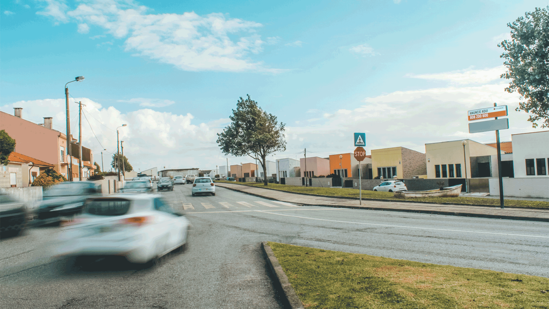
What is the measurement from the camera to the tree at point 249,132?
4316 centimetres

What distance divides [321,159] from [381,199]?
4274 cm

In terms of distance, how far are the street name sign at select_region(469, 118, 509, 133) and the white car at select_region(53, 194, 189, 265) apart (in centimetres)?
1531


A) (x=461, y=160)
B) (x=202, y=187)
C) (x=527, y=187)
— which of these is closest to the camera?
(x=527, y=187)

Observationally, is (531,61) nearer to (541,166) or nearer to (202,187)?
(541,166)

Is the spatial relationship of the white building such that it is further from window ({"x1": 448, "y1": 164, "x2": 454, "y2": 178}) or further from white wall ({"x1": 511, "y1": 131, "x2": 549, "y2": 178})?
white wall ({"x1": 511, "y1": 131, "x2": 549, "y2": 178})

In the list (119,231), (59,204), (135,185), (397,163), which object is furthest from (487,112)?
(397,163)

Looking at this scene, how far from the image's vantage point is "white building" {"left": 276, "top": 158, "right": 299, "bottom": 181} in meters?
69.8

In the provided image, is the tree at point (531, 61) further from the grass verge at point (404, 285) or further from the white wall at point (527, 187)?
the grass verge at point (404, 285)

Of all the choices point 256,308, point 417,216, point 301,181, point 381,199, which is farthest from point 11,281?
point 301,181

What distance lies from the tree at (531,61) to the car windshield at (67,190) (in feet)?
82.9

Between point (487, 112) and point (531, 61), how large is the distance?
8.90 metres

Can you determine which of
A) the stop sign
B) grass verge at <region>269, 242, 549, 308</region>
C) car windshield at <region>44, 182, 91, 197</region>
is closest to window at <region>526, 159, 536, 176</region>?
the stop sign

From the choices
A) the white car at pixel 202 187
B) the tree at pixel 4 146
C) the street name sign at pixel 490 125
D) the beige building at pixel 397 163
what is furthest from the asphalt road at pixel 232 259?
the beige building at pixel 397 163

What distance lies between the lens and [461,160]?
3869cm
